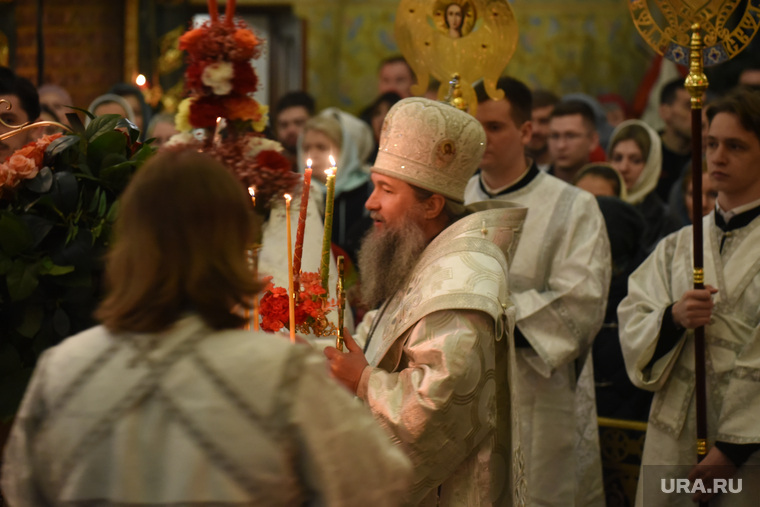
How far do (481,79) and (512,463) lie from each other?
194cm

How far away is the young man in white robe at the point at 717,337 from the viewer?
11.5 ft

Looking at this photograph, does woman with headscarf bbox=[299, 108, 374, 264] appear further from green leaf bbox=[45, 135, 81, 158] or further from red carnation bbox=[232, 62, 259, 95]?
red carnation bbox=[232, 62, 259, 95]

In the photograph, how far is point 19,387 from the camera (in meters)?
2.69

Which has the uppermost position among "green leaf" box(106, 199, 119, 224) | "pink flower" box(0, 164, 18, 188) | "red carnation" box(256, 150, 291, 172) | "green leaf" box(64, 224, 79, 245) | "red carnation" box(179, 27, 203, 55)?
"red carnation" box(179, 27, 203, 55)

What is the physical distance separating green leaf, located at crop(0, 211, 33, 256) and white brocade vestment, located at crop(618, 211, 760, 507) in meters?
2.34

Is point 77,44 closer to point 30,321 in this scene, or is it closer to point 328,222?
point 30,321

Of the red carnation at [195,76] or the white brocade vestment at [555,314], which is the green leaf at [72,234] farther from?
the white brocade vestment at [555,314]

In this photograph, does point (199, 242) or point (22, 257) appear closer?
point (199, 242)

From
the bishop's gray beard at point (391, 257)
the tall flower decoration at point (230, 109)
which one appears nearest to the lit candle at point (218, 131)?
the tall flower decoration at point (230, 109)

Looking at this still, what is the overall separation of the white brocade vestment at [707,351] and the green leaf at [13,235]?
234 cm

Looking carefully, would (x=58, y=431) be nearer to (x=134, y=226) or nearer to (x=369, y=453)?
(x=134, y=226)

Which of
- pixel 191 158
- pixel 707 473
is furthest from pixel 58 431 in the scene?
pixel 707 473

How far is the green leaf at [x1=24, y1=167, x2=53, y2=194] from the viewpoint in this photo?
2.78 meters

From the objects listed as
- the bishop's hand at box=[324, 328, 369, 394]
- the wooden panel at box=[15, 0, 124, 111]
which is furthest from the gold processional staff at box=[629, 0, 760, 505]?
the wooden panel at box=[15, 0, 124, 111]
